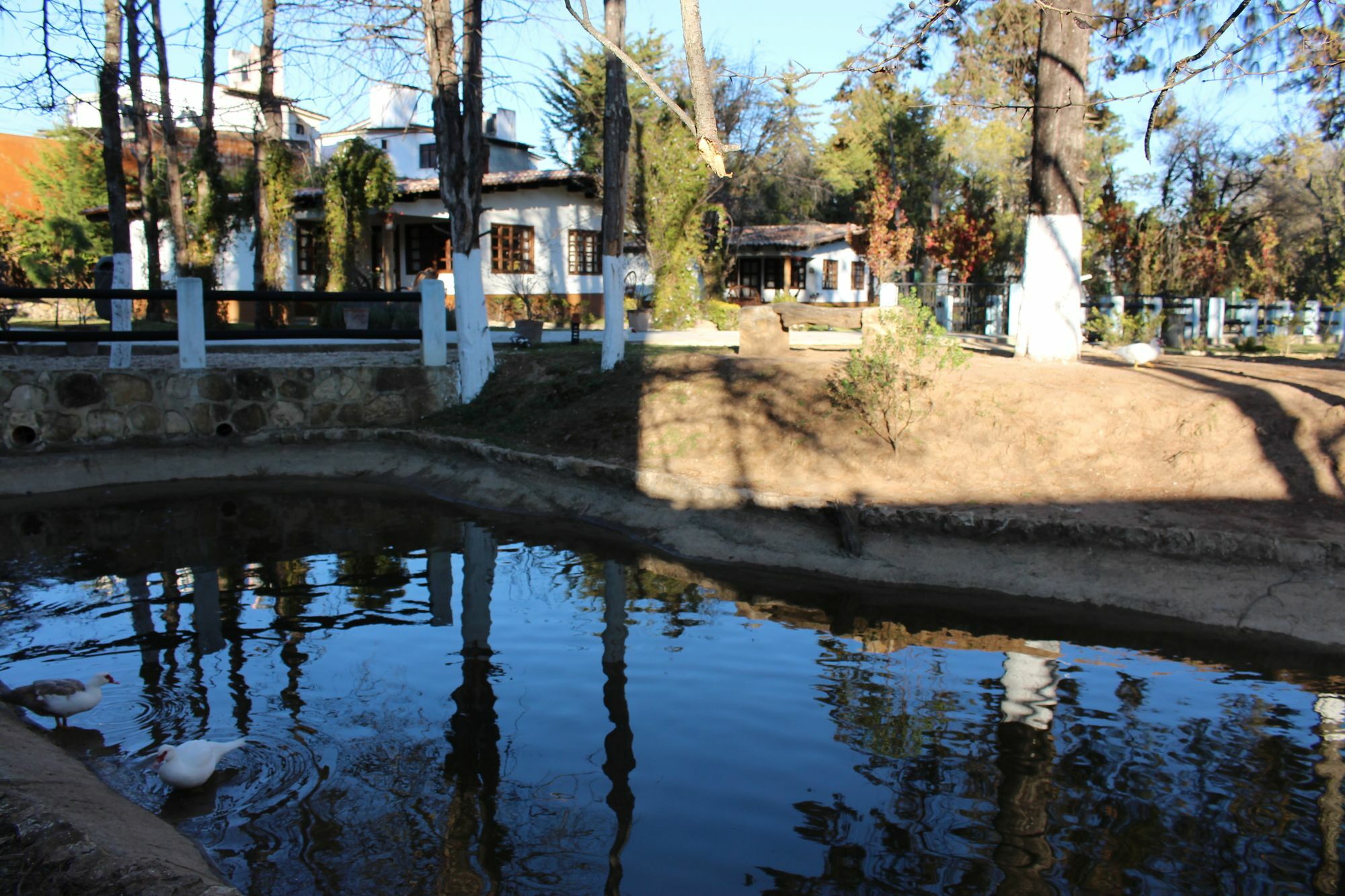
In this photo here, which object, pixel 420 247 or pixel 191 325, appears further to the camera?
pixel 420 247

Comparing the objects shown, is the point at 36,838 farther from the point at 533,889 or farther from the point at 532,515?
the point at 532,515

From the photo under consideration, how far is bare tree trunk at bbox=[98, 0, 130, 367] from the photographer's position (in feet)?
42.4

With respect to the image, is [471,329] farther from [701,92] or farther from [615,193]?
[701,92]

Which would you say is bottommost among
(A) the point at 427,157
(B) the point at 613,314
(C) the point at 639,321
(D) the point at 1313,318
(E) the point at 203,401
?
(E) the point at 203,401

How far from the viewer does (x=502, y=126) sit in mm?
41031

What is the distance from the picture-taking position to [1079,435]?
948 cm

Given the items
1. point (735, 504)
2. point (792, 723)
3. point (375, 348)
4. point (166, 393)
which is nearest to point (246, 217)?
point (375, 348)

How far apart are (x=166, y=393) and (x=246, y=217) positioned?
46.8ft

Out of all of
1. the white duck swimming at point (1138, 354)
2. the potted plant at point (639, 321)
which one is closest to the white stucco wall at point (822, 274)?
the potted plant at point (639, 321)

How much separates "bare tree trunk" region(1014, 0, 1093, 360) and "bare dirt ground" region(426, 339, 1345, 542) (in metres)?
0.49

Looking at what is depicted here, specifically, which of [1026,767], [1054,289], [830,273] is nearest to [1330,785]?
[1026,767]

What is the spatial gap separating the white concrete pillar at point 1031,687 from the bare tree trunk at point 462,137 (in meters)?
8.30

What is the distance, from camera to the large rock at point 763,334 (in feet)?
42.2

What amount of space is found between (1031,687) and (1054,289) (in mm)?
7482
